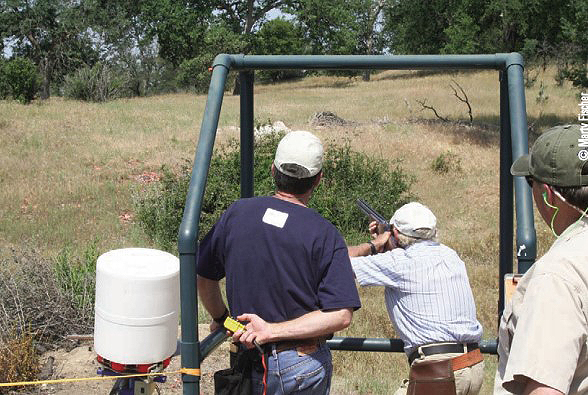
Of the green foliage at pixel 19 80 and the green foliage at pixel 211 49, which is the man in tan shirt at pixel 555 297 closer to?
the green foliage at pixel 19 80

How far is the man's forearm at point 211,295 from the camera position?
9.45 feet

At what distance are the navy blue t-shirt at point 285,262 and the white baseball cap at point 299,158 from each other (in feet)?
0.38

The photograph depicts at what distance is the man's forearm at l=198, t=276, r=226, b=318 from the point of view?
113 inches

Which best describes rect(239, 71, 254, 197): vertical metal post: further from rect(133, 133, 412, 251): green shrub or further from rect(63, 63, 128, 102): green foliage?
rect(63, 63, 128, 102): green foliage

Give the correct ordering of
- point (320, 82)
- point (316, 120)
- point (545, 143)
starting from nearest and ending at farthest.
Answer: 1. point (545, 143)
2. point (316, 120)
3. point (320, 82)

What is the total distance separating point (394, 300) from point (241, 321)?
1.02m

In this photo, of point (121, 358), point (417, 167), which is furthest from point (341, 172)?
point (121, 358)

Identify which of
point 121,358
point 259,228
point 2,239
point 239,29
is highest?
point 239,29

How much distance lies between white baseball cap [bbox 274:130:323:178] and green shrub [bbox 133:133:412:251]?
778 cm

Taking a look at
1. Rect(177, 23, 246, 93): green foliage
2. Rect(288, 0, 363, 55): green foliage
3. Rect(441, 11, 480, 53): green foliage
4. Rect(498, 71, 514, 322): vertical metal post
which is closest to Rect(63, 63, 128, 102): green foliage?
Rect(177, 23, 246, 93): green foliage

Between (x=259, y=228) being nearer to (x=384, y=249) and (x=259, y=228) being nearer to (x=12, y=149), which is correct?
(x=384, y=249)

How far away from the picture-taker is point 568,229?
1840 mm

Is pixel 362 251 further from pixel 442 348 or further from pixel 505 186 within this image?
pixel 505 186

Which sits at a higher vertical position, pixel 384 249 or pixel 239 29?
pixel 239 29
